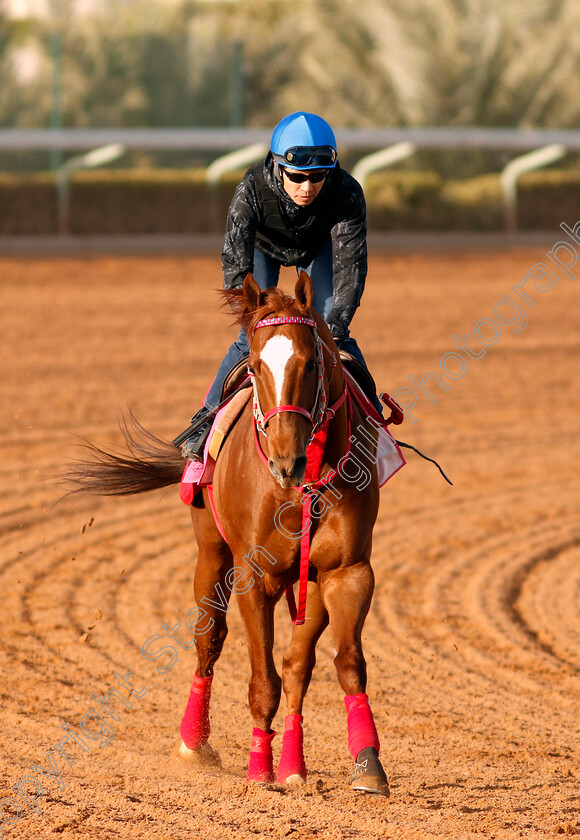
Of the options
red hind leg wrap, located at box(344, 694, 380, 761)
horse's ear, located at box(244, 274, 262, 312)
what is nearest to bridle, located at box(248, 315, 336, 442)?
horse's ear, located at box(244, 274, 262, 312)

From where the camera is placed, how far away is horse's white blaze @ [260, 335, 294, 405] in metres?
4.07

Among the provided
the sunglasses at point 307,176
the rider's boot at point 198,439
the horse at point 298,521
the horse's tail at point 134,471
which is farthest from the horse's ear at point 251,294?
the horse's tail at point 134,471

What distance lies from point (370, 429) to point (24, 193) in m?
19.9

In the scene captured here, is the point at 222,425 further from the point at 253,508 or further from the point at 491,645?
the point at 491,645

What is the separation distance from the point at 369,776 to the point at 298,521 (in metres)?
1.03

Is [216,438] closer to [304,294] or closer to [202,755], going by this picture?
[304,294]

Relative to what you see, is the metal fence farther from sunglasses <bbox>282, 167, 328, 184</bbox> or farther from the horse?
the horse

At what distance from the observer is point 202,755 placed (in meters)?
5.12

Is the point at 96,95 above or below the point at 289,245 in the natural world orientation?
above

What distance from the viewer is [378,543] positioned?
8727 millimetres

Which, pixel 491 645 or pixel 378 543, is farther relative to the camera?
pixel 378 543

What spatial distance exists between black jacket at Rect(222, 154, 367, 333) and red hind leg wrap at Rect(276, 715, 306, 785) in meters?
1.76

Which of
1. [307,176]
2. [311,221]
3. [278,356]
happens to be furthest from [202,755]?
[307,176]

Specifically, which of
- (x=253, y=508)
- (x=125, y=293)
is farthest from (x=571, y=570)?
(x=125, y=293)
